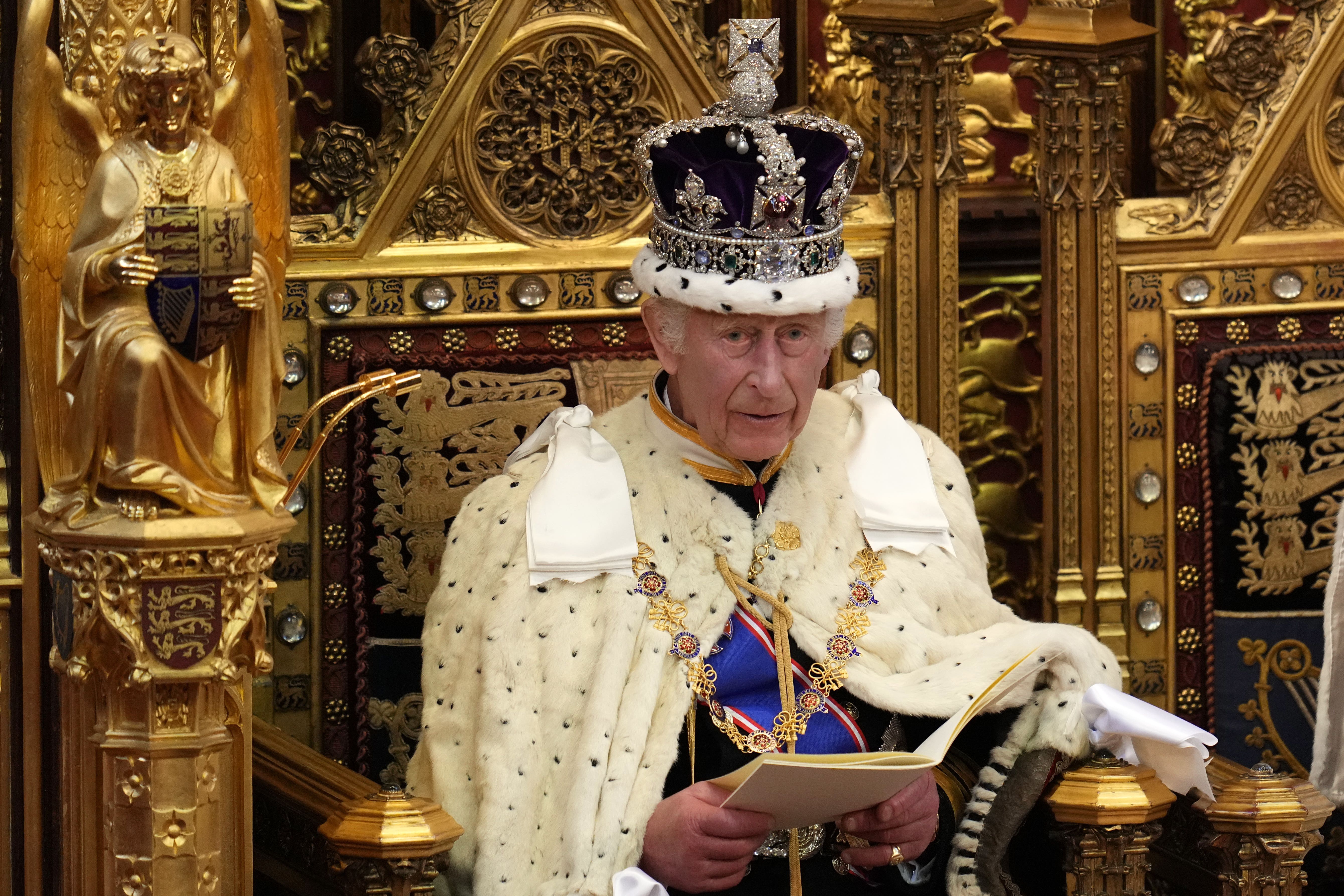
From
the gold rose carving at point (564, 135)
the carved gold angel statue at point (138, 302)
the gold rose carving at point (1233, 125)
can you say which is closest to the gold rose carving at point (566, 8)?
the gold rose carving at point (564, 135)

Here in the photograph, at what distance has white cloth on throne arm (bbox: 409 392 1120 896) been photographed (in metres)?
3.75

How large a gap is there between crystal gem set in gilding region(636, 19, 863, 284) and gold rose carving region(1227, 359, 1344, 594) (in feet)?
4.43

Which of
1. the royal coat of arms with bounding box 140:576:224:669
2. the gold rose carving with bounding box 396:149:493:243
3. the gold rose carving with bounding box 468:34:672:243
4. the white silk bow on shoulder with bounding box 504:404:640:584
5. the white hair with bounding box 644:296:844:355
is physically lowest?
the royal coat of arms with bounding box 140:576:224:669

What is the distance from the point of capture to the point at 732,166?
3803mm

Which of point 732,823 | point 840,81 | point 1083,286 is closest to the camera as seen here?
point 732,823

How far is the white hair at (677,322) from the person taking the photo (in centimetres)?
388

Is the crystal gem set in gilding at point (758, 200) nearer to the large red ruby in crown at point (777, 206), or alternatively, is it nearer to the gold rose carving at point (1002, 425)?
the large red ruby in crown at point (777, 206)

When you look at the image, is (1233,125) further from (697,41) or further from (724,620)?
(724,620)

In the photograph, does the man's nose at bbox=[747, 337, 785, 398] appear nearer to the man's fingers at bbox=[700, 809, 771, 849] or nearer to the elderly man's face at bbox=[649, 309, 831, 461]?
the elderly man's face at bbox=[649, 309, 831, 461]

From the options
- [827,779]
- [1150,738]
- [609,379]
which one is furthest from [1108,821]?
[609,379]

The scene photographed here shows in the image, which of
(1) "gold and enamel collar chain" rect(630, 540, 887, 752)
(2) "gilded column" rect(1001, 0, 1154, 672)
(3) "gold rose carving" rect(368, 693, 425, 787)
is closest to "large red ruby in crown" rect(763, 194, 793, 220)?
(1) "gold and enamel collar chain" rect(630, 540, 887, 752)

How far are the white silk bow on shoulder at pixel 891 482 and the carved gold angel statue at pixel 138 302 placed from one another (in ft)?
3.50

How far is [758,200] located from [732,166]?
7 centimetres

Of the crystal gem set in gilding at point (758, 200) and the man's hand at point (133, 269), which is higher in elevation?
the crystal gem set in gilding at point (758, 200)
